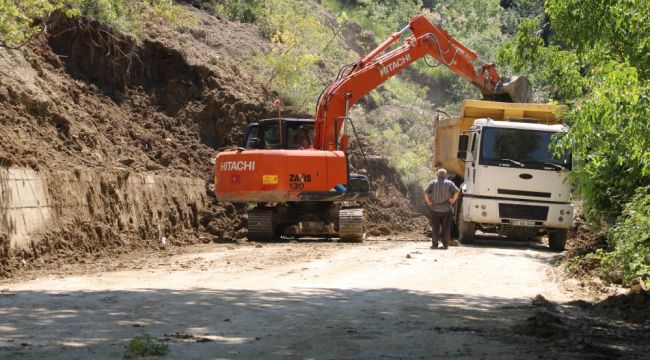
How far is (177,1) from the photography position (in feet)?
124

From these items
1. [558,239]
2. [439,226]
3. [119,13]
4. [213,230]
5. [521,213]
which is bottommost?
[213,230]

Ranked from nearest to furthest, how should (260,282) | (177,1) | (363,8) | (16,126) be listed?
(260,282) → (16,126) → (177,1) → (363,8)

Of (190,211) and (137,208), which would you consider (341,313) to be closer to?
(137,208)

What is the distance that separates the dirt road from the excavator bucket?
9019mm

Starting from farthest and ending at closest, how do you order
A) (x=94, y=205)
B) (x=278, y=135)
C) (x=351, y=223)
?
(x=278, y=135)
(x=351, y=223)
(x=94, y=205)

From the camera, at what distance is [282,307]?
39.9 ft

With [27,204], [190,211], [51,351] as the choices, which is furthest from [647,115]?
[190,211]

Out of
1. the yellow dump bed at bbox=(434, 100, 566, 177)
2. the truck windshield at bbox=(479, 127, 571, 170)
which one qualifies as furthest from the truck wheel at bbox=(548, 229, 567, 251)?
the yellow dump bed at bbox=(434, 100, 566, 177)

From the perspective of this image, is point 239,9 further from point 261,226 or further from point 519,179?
point 519,179

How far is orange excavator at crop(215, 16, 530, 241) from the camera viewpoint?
24.8m

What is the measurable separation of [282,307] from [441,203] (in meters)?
12.6

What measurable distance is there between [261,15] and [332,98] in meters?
15.1

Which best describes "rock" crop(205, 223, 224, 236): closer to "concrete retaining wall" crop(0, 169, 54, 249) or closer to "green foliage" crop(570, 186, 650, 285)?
"concrete retaining wall" crop(0, 169, 54, 249)

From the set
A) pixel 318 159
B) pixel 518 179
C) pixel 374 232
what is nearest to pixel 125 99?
pixel 318 159
